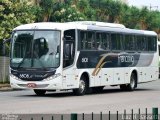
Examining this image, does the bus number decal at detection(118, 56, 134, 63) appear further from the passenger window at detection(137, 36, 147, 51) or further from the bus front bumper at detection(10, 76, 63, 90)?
the bus front bumper at detection(10, 76, 63, 90)

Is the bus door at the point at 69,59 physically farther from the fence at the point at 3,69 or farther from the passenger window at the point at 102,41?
the fence at the point at 3,69

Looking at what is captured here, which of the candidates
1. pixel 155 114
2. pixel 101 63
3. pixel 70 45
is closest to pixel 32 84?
pixel 70 45

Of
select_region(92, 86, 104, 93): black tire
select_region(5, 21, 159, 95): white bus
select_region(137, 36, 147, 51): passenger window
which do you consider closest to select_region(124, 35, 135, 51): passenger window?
select_region(5, 21, 159, 95): white bus

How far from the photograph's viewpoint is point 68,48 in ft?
85.0

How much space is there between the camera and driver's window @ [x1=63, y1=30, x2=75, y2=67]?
25750mm

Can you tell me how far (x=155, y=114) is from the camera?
8328mm

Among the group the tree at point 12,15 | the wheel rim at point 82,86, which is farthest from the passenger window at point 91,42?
the tree at point 12,15

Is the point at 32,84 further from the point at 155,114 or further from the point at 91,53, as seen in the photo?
the point at 155,114

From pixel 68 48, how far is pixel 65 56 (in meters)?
0.38

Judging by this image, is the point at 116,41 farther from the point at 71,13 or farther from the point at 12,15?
the point at 71,13

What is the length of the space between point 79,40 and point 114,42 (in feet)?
12.3

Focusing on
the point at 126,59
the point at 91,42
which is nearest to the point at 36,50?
the point at 91,42

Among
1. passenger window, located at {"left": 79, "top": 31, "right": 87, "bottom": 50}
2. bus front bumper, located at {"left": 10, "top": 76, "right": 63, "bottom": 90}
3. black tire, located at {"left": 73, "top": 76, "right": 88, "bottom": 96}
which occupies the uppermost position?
passenger window, located at {"left": 79, "top": 31, "right": 87, "bottom": 50}

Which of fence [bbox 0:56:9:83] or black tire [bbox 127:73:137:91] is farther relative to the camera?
fence [bbox 0:56:9:83]
